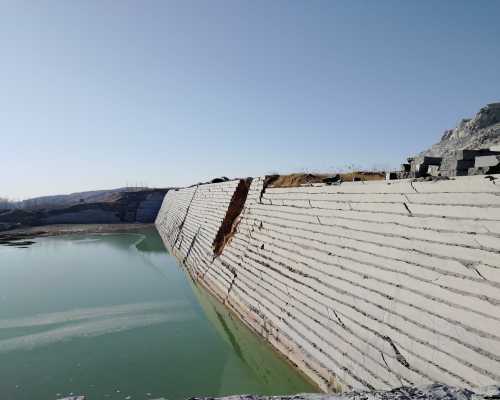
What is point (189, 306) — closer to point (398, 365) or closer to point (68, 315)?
point (68, 315)

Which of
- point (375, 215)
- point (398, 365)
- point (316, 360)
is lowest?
point (316, 360)

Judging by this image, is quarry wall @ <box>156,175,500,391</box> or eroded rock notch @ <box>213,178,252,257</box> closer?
quarry wall @ <box>156,175,500,391</box>

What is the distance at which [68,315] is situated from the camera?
10.2m

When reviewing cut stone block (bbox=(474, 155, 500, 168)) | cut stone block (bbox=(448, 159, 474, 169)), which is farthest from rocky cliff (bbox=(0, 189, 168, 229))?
cut stone block (bbox=(474, 155, 500, 168))

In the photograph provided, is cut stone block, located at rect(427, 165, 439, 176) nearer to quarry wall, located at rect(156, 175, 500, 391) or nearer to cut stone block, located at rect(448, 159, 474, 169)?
cut stone block, located at rect(448, 159, 474, 169)

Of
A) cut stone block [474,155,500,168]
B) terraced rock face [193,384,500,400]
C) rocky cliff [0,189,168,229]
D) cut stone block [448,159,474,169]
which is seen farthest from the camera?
rocky cliff [0,189,168,229]

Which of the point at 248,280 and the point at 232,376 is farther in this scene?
the point at 248,280

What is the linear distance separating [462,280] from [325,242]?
130 inches

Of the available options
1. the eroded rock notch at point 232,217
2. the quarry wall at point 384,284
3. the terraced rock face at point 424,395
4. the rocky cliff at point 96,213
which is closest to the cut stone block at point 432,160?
the quarry wall at point 384,284

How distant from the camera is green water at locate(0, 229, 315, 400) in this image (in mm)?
6262

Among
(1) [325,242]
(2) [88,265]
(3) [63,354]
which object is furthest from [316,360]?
(2) [88,265]

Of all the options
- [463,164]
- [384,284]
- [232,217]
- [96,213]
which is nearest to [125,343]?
[384,284]

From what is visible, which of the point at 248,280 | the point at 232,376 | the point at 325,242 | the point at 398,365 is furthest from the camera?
the point at 248,280

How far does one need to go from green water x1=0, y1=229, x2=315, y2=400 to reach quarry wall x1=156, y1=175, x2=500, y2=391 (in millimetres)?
752
